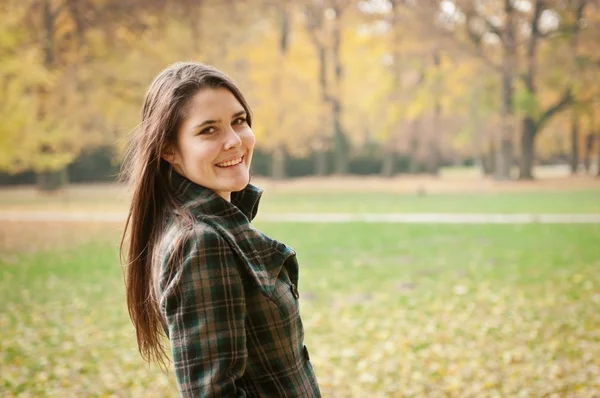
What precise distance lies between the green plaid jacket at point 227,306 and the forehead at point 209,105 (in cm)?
16

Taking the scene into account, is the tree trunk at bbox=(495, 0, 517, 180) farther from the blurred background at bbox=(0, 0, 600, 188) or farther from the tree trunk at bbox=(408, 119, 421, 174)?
the tree trunk at bbox=(408, 119, 421, 174)

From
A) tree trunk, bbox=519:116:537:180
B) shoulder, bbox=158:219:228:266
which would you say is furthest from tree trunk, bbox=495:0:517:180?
shoulder, bbox=158:219:228:266

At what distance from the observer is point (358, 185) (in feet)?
94.8

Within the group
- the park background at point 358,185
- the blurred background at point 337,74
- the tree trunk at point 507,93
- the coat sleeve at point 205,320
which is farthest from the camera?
the tree trunk at point 507,93

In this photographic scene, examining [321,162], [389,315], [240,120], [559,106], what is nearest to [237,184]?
[240,120]

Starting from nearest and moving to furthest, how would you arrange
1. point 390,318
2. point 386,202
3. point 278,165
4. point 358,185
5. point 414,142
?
point 390,318 → point 386,202 → point 358,185 → point 278,165 → point 414,142

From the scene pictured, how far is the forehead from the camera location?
1489mm

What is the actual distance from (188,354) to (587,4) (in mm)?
27585

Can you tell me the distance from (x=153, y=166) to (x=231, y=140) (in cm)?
20

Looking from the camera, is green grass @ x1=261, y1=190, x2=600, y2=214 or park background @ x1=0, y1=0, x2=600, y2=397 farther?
green grass @ x1=261, y1=190, x2=600, y2=214

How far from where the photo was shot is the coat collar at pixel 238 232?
4.64 feet

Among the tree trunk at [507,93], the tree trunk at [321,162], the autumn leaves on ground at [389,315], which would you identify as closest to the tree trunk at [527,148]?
the tree trunk at [507,93]

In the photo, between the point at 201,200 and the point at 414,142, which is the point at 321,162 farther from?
the point at 201,200

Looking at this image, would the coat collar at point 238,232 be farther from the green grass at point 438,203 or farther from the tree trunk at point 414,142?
the tree trunk at point 414,142
